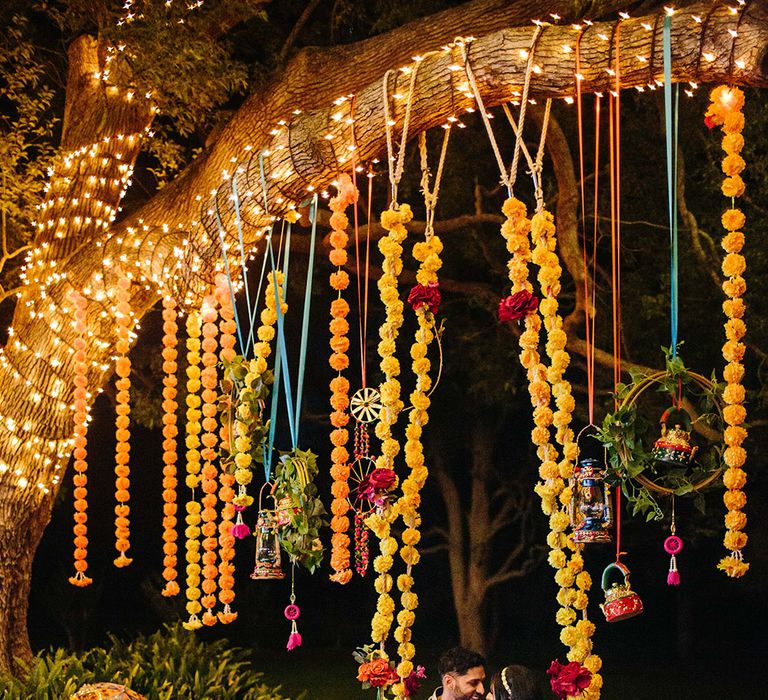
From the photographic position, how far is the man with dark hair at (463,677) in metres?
4.36

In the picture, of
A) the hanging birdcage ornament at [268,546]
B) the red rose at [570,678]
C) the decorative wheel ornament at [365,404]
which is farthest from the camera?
the hanging birdcage ornament at [268,546]

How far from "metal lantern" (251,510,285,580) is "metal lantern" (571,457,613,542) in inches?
56.4

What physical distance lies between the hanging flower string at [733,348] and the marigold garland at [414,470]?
101 cm

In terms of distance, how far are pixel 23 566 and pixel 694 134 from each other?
5.63 meters

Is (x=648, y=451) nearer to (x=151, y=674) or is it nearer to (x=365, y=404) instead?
(x=365, y=404)

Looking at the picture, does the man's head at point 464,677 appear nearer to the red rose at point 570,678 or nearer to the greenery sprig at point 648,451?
the red rose at point 570,678

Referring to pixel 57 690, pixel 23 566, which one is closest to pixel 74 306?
pixel 23 566

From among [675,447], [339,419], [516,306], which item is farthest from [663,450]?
[339,419]

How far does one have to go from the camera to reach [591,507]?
371cm

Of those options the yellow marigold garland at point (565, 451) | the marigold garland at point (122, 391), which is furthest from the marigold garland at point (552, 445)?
the marigold garland at point (122, 391)

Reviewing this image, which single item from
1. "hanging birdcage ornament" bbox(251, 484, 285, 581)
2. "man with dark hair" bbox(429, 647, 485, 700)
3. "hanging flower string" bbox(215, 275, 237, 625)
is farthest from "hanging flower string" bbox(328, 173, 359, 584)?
"hanging flower string" bbox(215, 275, 237, 625)

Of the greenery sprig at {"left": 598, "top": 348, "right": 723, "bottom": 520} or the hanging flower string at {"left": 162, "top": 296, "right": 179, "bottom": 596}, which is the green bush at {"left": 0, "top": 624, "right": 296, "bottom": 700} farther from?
the greenery sprig at {"left": 598, "top": 348, "right": 723, "bottom": 520}

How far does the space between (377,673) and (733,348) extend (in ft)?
5.56

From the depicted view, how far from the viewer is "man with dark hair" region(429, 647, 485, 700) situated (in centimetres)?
436
